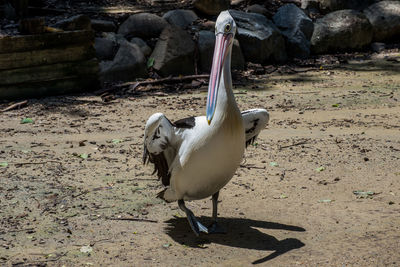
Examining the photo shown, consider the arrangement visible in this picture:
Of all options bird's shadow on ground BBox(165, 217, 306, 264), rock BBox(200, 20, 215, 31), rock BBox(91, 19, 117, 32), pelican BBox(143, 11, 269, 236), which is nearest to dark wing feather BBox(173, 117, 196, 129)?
pelican BBox(143, 11, 269, 236)

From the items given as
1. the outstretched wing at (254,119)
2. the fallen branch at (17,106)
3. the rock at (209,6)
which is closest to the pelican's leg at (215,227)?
the outstretched wing at (254,119)

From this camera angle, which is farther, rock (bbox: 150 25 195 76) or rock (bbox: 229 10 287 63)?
rock (bbox: 229 10 287 63)

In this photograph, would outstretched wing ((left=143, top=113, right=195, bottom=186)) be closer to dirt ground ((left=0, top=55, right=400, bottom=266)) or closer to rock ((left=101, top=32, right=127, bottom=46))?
dirt ground ((left=0, top=55, right=400, bottom=266))

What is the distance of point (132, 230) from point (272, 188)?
1.42 m

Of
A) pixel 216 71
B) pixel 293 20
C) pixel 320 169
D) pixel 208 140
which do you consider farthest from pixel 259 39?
pixel 208 140

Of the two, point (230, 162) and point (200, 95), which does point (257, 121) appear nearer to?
point (230, 162)

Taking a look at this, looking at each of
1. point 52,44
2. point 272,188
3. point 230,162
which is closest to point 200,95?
point 52,44

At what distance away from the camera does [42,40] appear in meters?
8.21

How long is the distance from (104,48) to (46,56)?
1.23m

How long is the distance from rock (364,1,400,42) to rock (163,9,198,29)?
3.76 metres

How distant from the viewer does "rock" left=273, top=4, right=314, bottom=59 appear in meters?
10.9

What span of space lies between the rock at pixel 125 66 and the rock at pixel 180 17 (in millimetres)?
1378

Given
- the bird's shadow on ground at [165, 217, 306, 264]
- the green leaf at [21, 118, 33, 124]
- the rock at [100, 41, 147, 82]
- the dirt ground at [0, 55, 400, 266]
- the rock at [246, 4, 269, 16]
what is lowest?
the bird's shadow on ground at [165, 217, 306, 264]

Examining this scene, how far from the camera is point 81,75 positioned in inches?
340
